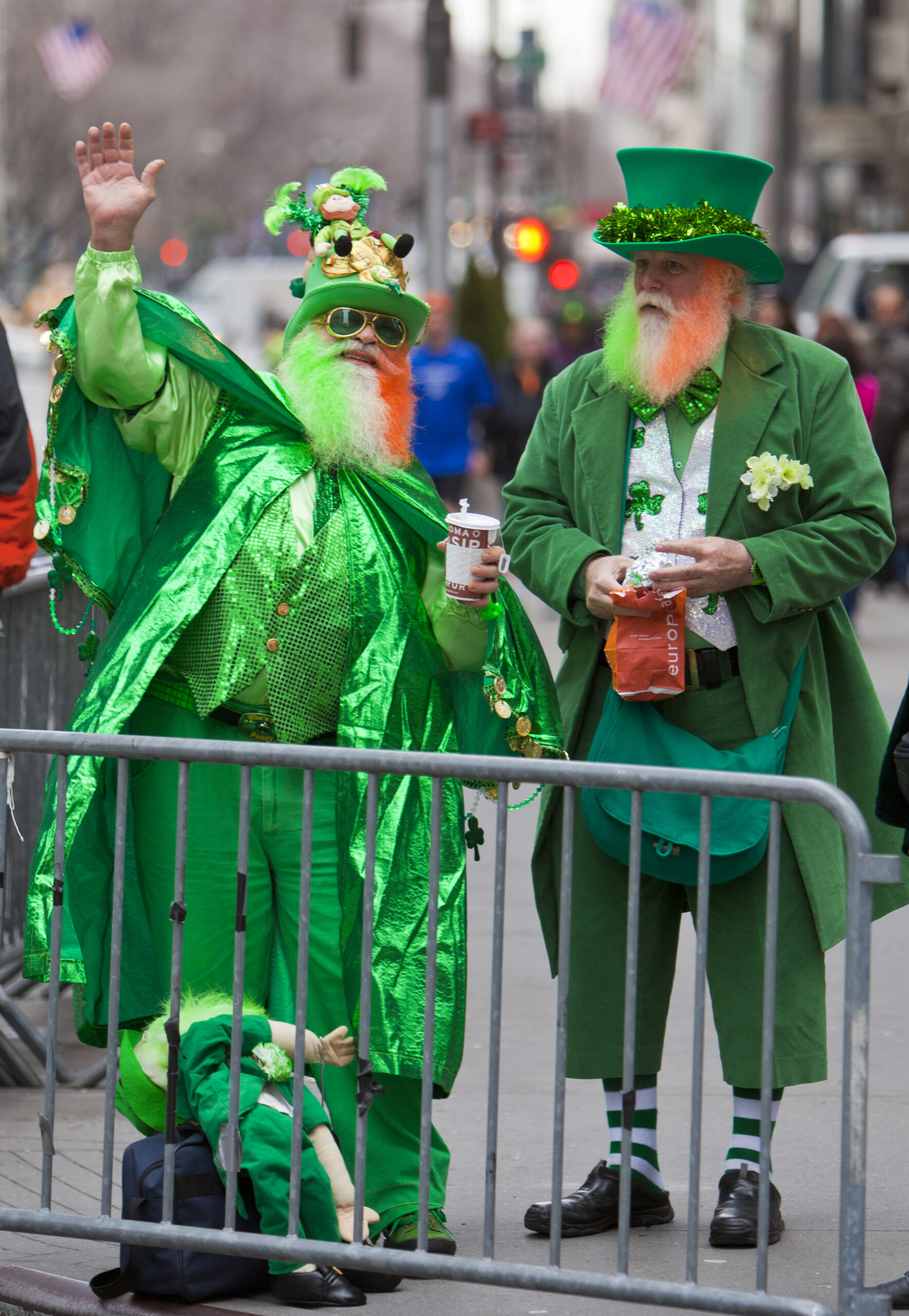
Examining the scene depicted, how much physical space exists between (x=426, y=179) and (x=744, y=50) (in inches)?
2404

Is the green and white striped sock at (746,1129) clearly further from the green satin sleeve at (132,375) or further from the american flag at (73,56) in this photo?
the american flag at (73,56)

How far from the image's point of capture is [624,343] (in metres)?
3.87

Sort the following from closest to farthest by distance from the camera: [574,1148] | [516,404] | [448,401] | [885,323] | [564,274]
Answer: [574,1148] → [448,401] → [516,404] → [885,323] → [564,274]

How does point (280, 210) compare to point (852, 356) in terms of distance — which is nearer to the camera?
point (280, 210)

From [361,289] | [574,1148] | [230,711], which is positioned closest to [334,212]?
[361,289]

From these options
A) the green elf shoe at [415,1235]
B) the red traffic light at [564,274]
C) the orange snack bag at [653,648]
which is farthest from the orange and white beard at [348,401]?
the red traffic light at [564,274]

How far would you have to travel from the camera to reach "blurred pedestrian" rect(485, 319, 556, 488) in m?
14.3

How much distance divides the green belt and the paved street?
1.04 m

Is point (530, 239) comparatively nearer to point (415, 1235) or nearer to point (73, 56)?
point (73, 56)

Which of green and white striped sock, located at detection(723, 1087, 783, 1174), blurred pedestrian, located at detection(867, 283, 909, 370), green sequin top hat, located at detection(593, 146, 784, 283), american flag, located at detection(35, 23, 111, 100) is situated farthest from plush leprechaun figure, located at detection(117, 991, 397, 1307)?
american flag, located at detection(35, 23, 111, 100)

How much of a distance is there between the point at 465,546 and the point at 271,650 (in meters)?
0.44

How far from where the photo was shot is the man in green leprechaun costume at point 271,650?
3592 millimetres

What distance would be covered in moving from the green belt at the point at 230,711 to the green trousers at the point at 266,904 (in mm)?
16

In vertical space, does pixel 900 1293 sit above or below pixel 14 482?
below
